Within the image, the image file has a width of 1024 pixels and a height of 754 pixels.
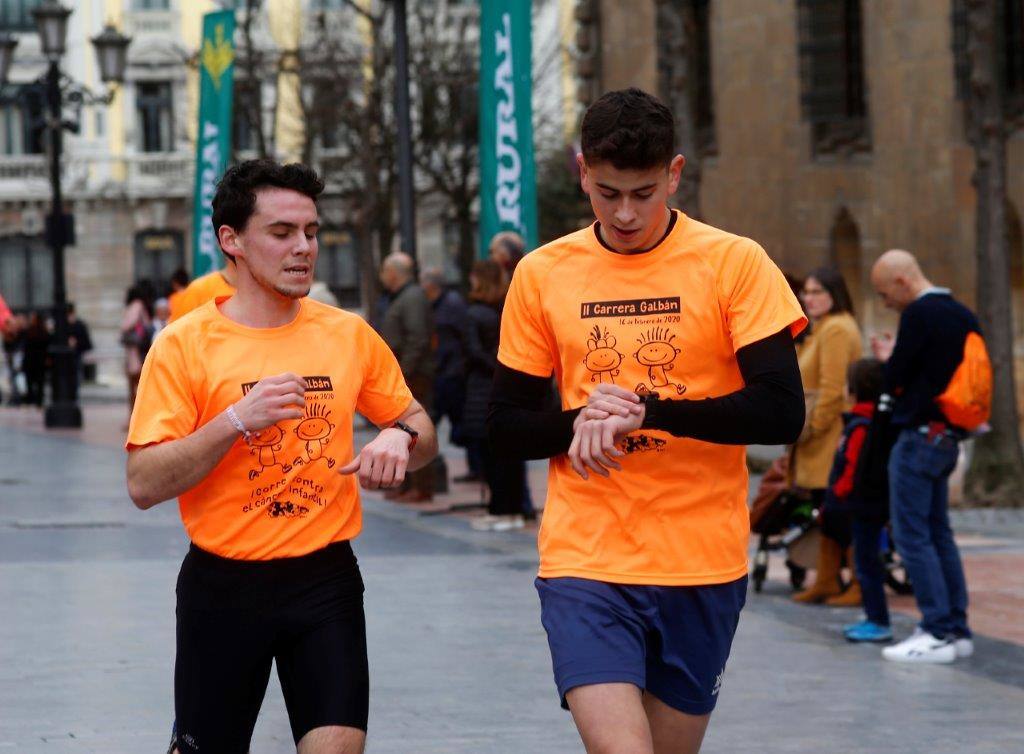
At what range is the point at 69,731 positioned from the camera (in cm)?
750

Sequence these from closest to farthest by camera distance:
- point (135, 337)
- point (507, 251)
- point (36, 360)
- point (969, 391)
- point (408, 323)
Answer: point (969, 391) → point (507, 251) → point (408, 323) → point (135, 337) → point (36, 360)

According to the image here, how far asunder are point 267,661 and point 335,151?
55374mm

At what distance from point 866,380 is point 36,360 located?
26.9 meters

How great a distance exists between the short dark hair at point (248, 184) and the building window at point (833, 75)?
18.3 metres

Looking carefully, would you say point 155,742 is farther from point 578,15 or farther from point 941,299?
point 578,15

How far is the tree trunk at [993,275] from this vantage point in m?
15.4

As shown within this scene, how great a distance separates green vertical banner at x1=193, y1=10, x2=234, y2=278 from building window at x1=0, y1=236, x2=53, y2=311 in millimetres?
40883

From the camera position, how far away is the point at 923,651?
9203 millimetres

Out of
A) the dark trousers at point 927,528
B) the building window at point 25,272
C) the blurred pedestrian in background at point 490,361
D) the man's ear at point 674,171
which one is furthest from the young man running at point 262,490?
A: the building window at point 25,272

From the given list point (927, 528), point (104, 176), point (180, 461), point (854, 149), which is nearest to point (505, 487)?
point (927, 528)

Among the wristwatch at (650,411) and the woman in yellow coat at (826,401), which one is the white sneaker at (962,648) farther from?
the wristwatch at (650,411)

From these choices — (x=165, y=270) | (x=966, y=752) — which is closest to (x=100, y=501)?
(x=966, y=752)

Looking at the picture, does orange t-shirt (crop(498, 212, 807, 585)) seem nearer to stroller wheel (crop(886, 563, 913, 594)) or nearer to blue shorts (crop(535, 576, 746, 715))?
blue shorts (crop(535, 576, 746, 715))

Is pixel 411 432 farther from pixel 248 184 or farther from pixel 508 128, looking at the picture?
pixel 508 128
